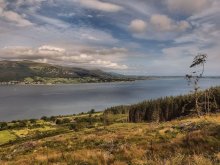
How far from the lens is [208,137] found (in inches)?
618

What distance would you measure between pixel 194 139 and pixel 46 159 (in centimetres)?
A: 868

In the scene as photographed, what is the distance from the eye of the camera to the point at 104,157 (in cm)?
1417

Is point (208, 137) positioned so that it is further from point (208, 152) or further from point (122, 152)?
point (122, 152)

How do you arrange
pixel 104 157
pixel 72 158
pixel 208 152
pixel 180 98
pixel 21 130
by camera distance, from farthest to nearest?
pixel 180 98
pixel 21 130
pixel 72 158
pixel 104 157
pixel 208 152

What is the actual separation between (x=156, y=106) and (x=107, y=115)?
40.2 m

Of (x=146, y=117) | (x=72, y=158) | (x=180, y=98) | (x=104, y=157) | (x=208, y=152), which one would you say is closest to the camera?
(x=208, y=152)

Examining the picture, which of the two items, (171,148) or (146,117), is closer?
(171,148)

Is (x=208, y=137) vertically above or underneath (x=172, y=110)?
above

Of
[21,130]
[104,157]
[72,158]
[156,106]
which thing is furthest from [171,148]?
[156,106]


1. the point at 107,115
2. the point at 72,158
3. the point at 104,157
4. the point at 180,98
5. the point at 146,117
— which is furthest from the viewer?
the point at 107,115

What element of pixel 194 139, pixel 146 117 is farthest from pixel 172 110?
pixel 194 139

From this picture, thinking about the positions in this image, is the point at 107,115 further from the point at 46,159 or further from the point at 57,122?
the point at 46,159

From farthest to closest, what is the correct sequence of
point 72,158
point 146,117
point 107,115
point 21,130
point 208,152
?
point 107,115, point 146,117, point 21,130, point 72,158, point 208,152

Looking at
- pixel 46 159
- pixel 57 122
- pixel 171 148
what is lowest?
pixel 57 122
